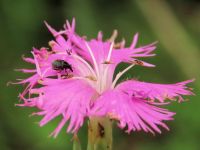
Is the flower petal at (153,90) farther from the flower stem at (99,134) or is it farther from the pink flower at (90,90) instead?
the flower stem at (99,134)

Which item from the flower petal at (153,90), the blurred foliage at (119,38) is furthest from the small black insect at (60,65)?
the blurred foliage at (119,38)

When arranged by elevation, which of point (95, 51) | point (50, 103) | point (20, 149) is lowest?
→ point (20, 149)

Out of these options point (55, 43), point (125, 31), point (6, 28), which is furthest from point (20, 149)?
point (55, 43)

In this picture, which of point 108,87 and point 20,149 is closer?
point 108,87

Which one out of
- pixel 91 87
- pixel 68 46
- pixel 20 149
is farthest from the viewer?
pixel 20 149

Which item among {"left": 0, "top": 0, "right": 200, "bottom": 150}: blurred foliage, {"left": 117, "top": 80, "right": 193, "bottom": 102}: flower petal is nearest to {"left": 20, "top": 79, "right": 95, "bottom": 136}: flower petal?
{"left": 117, "top": 80, "right": 193, "bottom": 102}: flower petal

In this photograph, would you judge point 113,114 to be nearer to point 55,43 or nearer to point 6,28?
point 55,43

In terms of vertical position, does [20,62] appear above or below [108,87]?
above
